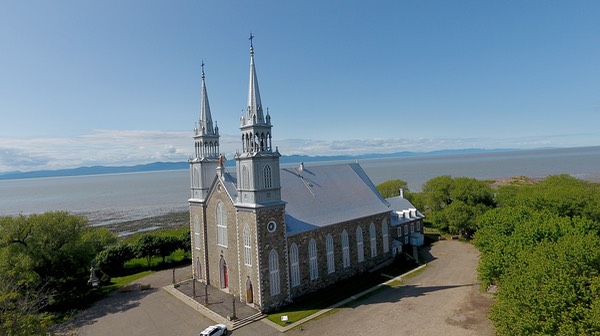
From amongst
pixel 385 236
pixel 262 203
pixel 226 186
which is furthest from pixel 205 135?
pixel 385 236

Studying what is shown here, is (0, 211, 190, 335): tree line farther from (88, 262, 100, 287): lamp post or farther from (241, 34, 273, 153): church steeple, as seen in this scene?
(241, 34, 273, 153): church steeple

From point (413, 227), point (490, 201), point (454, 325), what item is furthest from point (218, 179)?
point (490, 201)

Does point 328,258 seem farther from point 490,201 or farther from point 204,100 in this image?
point 490,201

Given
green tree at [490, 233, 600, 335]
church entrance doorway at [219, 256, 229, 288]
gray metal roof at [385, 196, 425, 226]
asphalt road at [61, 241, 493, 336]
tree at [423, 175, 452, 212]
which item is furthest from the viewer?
tree at [423, 175, 452, 212]

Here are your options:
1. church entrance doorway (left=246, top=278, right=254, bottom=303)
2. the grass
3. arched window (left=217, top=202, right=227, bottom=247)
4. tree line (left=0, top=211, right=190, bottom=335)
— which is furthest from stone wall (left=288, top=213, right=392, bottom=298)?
tree line (left=0, top=211, right=190, bottom=335)

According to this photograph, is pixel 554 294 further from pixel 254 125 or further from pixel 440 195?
pixel 440 195

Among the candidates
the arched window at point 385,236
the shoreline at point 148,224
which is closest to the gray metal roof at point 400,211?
the arched window at point 385,236

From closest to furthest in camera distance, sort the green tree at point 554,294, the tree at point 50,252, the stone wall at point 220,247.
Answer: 1. the green tree at point 554,294
2. the stone wall at point 220,247
3. the tree at point 50,252

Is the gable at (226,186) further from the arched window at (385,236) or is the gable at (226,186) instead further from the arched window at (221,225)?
the arched window at (385,236)
